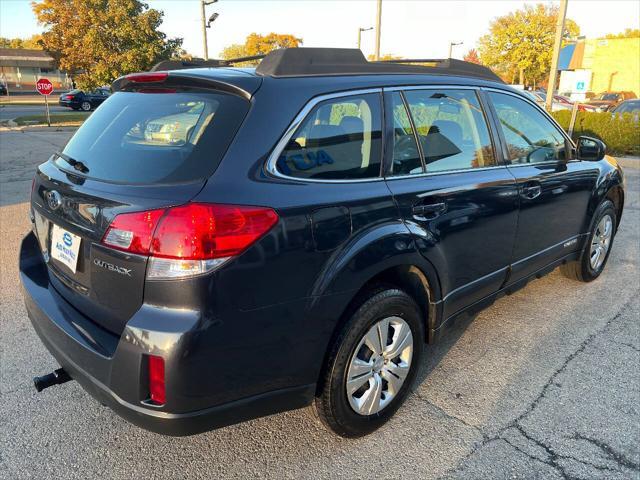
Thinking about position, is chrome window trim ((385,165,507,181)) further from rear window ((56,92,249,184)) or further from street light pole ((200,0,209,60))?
street light pole ((200,0,209,60))

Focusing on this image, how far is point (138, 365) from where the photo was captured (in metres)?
1.79

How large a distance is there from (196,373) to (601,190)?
393 centimetres

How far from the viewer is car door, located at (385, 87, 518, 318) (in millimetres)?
2520

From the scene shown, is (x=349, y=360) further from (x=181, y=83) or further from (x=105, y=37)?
(x=105, y=37)

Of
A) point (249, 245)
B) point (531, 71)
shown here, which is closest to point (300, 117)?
point (249, 245)

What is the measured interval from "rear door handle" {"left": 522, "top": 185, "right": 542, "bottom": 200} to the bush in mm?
12174

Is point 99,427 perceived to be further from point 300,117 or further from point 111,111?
point 300,117

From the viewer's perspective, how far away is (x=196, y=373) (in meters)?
1.80

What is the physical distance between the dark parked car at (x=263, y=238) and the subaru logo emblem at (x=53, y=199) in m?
0.02

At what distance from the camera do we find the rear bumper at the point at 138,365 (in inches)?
69.3

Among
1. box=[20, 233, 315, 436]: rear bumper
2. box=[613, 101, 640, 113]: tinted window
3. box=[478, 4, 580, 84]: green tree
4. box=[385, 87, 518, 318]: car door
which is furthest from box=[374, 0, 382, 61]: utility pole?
box=[478, 4, 580, 84]: green tree

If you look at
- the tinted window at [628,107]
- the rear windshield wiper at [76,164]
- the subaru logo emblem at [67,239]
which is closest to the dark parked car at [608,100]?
the tinted window at [628,107]

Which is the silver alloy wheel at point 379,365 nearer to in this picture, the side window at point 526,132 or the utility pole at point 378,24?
the side window at point 526,132

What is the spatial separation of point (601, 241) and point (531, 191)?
6.04 ft
